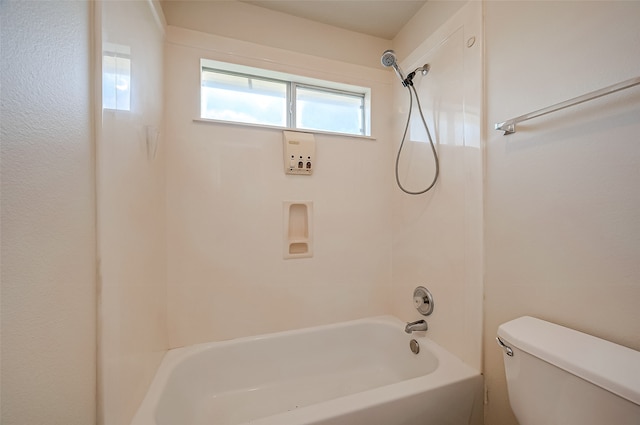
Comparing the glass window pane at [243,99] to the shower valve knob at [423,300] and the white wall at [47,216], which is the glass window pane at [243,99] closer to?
the white wall at [47,216]

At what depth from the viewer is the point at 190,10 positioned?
1.39m

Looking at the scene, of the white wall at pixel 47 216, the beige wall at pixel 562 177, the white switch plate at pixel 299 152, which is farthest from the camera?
the white switch plate at pixel 299 152

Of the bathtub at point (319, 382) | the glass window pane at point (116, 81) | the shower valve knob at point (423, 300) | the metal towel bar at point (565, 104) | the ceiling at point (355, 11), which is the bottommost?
the bathtub at point (319, 382)

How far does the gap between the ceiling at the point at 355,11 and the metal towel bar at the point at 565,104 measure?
1.09m

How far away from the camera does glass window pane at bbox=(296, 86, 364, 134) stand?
1710 millimetres

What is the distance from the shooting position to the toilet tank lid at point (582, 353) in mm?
560

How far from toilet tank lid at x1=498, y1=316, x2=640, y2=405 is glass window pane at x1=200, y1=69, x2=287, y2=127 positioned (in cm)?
160

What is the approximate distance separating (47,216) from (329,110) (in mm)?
1643

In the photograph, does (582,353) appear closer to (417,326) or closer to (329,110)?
(417,326)

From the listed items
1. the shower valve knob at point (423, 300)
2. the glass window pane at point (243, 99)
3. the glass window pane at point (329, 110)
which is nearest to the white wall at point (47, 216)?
the glass window pane at point (243, 99)

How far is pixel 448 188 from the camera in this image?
1.29m

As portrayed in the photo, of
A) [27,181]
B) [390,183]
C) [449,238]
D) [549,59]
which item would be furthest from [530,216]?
[27,181]

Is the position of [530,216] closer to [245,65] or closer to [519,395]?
[519,395]

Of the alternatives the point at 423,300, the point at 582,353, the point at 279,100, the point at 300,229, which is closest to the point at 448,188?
the point at 423,300
